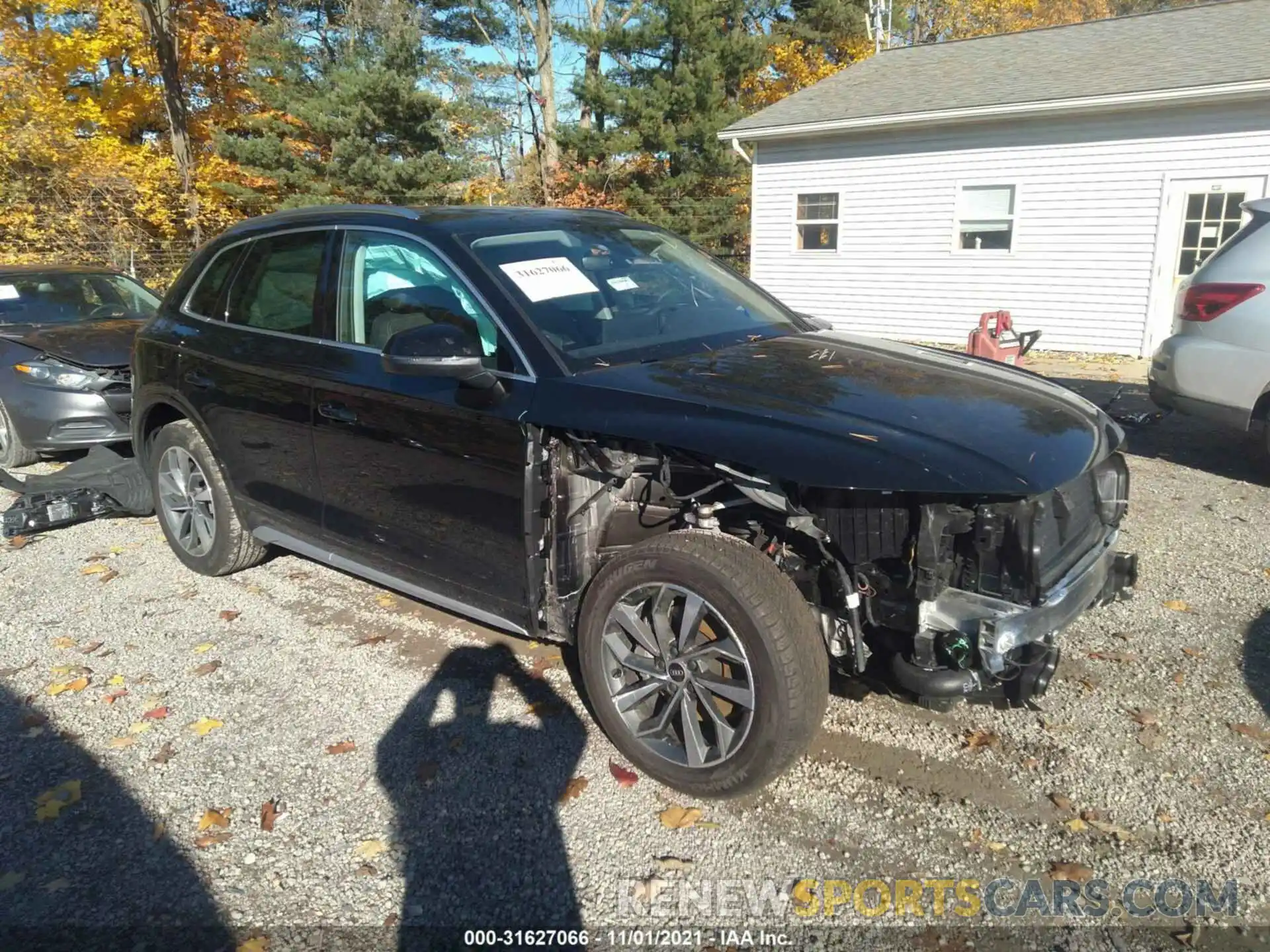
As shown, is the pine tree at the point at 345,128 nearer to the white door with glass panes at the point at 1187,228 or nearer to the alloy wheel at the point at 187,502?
the white door with glass panes at the point at 1187,228

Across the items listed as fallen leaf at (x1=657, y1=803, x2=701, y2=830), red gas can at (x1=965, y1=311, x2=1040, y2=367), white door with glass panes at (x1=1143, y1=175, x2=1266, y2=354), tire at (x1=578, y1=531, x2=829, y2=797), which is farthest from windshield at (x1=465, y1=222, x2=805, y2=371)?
white door with glass panes at (x1=1143, y1=175, x2=1266, y2=354)

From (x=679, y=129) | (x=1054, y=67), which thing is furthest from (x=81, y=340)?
(x=679, y=129)

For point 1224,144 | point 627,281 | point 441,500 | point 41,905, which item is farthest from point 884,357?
point 1224,144

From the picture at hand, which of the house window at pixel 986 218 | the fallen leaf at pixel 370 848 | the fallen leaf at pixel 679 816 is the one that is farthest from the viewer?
the house window at pixel 986 218

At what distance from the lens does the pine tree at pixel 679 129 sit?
2225cm

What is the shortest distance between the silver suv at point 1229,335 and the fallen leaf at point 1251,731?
3202mm

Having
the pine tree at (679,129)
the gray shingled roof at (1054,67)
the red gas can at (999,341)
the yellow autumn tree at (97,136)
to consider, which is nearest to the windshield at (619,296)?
the red gas can at (999,341)

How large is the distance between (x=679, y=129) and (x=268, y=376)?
20.5m

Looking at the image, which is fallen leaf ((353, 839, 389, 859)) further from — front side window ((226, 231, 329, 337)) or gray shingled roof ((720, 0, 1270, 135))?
gray shingled roof ((720, 0, 1270, 135))

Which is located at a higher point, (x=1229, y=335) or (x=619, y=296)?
(x=619, y=296)

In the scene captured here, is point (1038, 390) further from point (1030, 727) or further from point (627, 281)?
point (627, 281)

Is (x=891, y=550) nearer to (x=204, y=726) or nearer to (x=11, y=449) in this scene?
(x=204, y=726)

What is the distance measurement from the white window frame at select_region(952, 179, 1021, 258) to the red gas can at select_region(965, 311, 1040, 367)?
4.92 m

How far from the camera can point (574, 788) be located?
299cm
